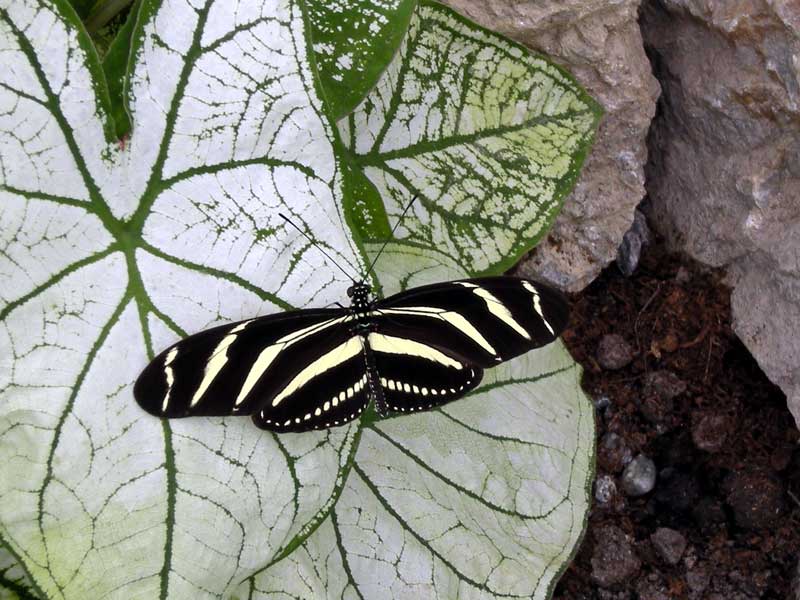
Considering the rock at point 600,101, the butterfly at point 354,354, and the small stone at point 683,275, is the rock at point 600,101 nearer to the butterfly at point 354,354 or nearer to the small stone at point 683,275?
the small stone at point 683,275

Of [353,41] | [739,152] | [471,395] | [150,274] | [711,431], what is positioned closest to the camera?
[150,274]

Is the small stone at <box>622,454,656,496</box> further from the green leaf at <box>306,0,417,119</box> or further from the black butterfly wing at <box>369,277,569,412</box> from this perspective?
the green leaf at <box>306,0,417,119</box>

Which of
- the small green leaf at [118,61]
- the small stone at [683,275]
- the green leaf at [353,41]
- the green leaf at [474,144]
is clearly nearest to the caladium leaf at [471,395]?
the green leaf at [474,144]

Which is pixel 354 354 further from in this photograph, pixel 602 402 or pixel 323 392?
pixel 602 402

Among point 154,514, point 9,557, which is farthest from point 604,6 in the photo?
point 9,557

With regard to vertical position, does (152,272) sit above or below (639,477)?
above

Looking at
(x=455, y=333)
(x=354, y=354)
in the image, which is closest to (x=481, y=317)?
(x=455, y=333)
